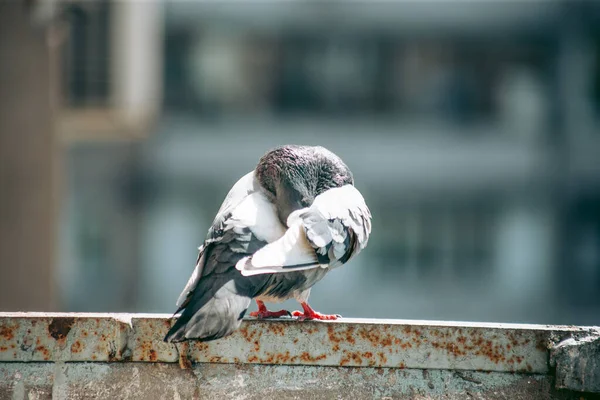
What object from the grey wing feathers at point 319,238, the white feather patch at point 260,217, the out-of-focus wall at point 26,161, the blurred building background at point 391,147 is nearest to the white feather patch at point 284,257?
the grey wing feathers at point 319,238

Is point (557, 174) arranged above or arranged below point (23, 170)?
below

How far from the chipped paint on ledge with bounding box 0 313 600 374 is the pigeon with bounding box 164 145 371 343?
0.14 metres

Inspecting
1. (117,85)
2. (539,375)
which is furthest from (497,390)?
(117,85)

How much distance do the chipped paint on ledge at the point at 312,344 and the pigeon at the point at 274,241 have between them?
144mm

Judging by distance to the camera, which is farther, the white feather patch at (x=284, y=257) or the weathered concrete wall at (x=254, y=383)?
the white feather patch at (x=284, y=257)

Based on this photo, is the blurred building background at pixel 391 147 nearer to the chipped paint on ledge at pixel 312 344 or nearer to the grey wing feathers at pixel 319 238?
the grey wing feathers at pixel 319 238

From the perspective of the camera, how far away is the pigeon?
298 centimetres

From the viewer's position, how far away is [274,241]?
3.32 meters

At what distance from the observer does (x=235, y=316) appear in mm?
2906

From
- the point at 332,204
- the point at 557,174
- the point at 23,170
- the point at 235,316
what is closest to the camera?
the point at 235,316

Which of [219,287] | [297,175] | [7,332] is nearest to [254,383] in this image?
[219,287]

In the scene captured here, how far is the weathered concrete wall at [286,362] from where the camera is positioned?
295cm

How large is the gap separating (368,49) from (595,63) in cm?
398

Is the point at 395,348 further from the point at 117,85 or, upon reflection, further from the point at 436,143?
the point at 436,143
